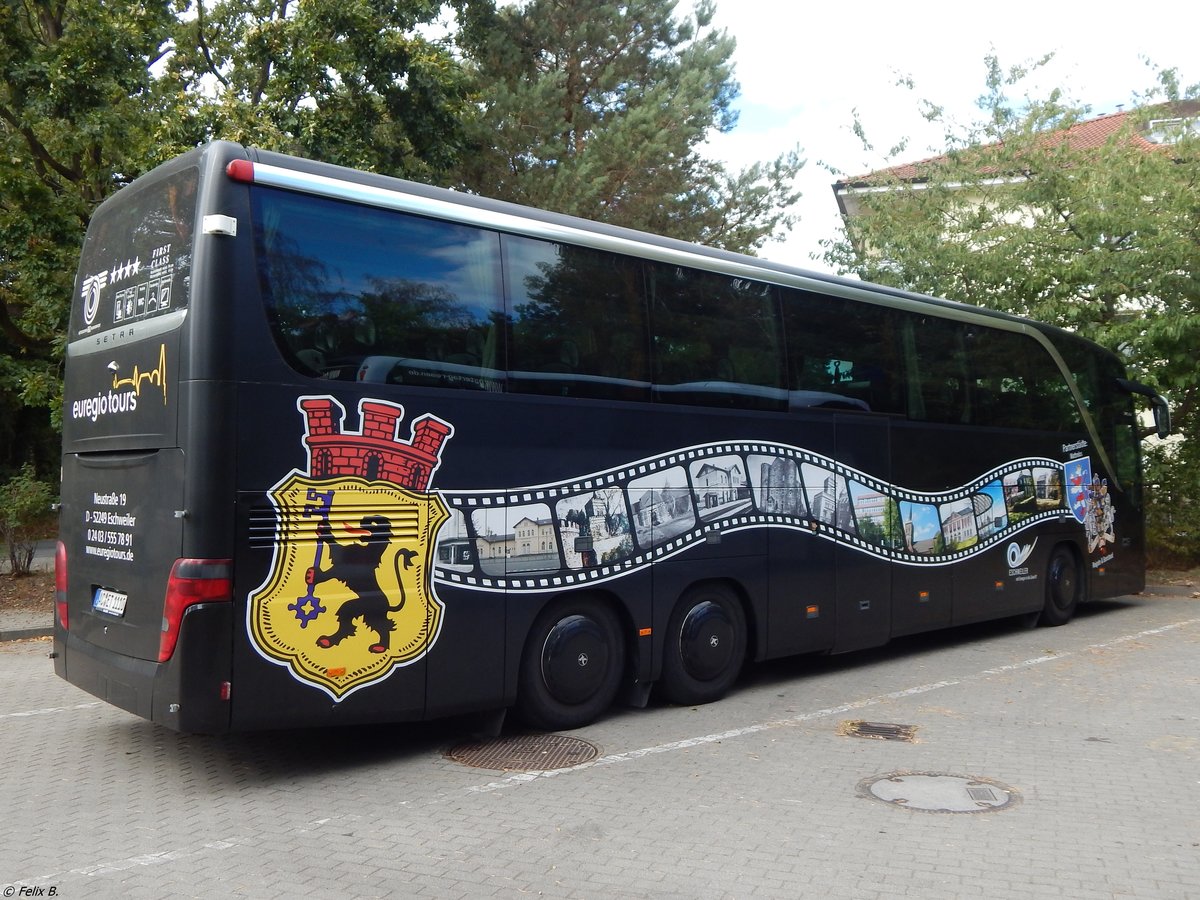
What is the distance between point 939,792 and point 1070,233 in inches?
541

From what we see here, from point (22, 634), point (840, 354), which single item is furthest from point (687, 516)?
point (22, 634)

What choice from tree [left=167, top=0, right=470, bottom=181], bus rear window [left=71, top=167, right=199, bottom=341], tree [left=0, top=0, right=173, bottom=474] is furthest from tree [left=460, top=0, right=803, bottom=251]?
bus rear window [left=71, top=167, right=199, bottom=341]

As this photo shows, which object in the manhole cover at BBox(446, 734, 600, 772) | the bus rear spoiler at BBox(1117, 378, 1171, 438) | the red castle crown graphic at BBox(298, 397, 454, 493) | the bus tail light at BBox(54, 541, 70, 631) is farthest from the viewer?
the bus rear spoiler at BBox(1117, 378, 1171, 438)

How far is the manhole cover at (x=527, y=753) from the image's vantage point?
681cm

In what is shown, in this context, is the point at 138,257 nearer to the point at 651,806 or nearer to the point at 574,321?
the point at 574,321

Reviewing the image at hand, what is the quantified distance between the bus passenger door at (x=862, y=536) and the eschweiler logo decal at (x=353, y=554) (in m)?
4.52

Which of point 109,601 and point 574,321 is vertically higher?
point 574,321

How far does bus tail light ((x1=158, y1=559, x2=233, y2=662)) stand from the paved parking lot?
1010 mm

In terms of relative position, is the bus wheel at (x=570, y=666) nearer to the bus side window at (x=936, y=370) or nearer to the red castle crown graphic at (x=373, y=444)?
the red castle crown graphic at (x=373, y=444)

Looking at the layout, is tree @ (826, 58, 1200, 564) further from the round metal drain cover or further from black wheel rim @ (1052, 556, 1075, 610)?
the round metal drain cover

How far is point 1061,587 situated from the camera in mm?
13594

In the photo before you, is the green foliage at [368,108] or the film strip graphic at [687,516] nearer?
the film strip graphic at [687,516]

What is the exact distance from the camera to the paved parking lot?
484 centimetres

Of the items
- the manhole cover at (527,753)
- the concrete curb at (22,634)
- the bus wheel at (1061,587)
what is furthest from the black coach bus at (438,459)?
the concrete curb at (22,634)
